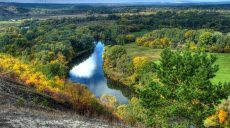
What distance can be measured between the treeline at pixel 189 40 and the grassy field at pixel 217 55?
4250 millimetres

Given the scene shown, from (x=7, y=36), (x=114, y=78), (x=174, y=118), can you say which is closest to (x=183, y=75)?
(x=174, y=118)

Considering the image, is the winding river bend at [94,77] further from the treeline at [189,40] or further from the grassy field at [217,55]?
the treeline at [189,40]

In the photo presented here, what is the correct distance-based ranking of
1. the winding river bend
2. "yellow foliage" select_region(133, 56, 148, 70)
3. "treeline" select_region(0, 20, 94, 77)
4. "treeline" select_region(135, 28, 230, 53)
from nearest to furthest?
1. the winding river bend
2. "treeline" select_region(0, 20, 94, 77)
3. "yellow foliage" select_region(133, 56, 148, 70)
4. "treeline" select_region(135, 28, 230, 53)

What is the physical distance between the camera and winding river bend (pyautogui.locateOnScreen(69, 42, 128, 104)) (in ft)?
251

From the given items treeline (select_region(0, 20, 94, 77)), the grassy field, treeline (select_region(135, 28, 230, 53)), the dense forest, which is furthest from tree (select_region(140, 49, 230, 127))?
treeline (select_region(135, 28, 230, 53))

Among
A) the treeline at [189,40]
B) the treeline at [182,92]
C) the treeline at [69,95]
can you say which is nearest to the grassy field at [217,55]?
the treeline at [189,40]

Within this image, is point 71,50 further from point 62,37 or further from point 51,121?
point 51,121

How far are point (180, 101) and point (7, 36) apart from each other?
87169mm

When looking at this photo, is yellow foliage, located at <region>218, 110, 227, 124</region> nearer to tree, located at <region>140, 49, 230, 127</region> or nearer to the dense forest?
the dense forest

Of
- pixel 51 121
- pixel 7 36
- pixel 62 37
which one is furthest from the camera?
pixel 62 37

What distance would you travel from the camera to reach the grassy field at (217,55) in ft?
269

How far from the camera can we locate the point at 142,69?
83.9m

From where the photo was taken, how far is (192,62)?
113 feet

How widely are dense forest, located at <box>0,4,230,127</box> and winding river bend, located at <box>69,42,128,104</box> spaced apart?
2300 millimetres
